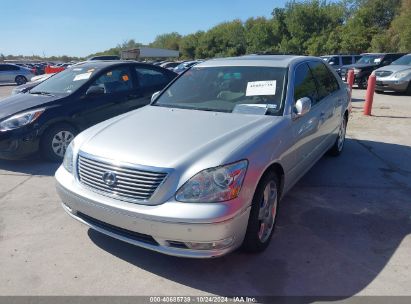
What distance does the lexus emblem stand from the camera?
9.71ft

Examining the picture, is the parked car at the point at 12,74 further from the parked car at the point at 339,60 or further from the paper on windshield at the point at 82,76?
the paper on windshield at the point at 82,76

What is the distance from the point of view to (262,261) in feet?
10.6

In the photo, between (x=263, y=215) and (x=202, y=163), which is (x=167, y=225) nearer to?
(x=202, y=163)

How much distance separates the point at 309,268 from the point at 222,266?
72 cm

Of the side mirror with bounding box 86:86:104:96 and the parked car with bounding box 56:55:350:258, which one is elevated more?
the side mirror with bounding box 86:86:104:96

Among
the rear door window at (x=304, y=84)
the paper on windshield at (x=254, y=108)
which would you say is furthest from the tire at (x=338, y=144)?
the paper on windshield at (x=254, y=108)

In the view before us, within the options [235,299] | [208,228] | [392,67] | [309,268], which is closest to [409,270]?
[309,268]

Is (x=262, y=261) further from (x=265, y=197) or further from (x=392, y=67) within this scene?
(x=392, y=67)

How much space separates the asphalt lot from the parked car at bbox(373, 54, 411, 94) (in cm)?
1104

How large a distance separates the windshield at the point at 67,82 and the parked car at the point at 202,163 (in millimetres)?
2623

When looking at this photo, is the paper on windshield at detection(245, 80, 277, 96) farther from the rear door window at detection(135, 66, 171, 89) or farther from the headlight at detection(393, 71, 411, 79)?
the headlight at detection(393, 71, 411, 79)

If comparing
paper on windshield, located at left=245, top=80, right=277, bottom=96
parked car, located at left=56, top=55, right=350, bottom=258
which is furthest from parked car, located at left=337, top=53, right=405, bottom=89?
paper on windshield, located at left=245, top=80, right=277, bottom=96

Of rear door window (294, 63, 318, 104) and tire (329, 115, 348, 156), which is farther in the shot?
tire (329, 115, 348, 156)

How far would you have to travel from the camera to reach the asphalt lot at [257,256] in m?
2.92
